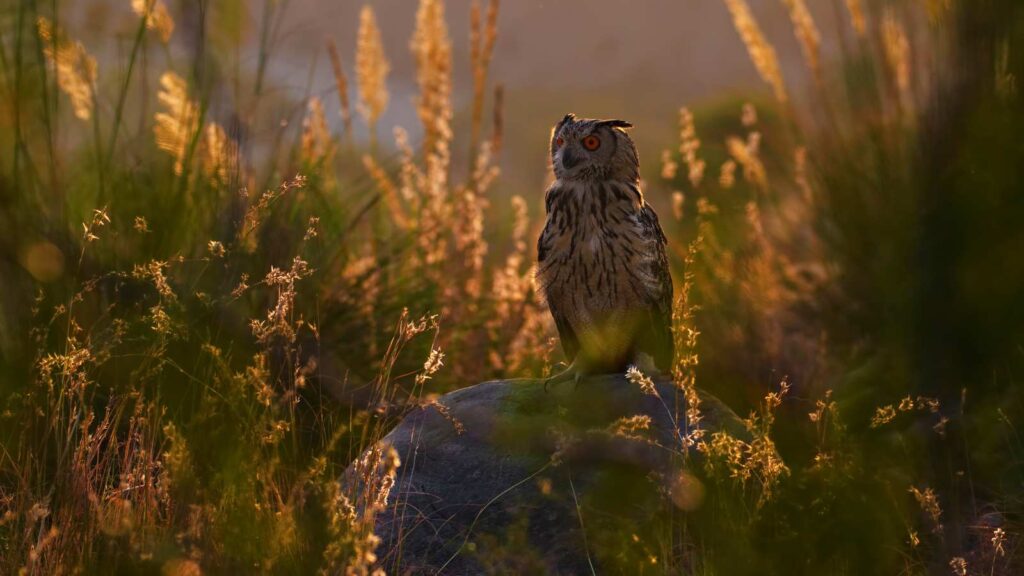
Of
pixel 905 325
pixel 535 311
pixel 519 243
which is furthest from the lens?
pixel 519 243

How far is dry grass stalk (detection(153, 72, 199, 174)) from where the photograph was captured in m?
3.81

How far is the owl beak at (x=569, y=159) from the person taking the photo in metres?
3.60

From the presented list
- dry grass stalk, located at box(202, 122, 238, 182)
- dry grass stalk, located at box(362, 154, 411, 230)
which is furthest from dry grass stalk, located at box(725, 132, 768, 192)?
dry grass stalk, located at box(202, 122, 238, 182)

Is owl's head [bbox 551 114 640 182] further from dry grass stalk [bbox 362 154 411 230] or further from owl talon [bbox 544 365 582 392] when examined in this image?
dry grass stalk [bbox 362 154 411 230]

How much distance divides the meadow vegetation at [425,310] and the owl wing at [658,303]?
0.12m

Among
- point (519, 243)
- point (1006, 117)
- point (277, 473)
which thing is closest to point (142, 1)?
point (277, 473)

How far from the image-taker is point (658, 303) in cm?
357

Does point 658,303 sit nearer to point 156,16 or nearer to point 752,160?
point 752,160

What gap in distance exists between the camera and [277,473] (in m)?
2.89

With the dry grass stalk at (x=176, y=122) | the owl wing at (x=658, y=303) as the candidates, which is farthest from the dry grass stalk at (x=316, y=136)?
the owl wing at (x=658, y=303)

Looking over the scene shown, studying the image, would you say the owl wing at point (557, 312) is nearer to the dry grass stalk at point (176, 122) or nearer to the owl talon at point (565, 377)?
the owl talon at point (565, 377)

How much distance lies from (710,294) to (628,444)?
167 centimetres

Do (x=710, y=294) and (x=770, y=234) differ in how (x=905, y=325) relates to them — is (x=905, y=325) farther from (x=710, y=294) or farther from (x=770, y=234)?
(x=770, y=234)

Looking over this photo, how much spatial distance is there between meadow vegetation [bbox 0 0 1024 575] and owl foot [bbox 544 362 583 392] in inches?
2.5
